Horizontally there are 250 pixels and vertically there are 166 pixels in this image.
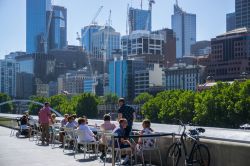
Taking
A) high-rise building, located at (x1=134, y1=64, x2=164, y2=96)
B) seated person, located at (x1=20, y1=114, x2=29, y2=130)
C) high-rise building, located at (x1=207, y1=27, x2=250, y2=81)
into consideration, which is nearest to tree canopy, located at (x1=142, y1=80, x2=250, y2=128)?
seated person, located at (x1=20, y1=114, x2=29, y2=130)

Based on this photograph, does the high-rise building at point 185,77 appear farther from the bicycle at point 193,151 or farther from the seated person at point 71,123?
the bicycle at point 193,151

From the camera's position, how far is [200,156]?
10.0 meters

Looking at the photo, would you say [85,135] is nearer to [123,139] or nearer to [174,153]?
[123,139]

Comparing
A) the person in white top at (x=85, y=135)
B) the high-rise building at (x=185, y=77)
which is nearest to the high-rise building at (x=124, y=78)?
the high-rise building at (x=185, y=77)

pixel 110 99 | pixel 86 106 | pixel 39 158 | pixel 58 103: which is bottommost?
pixel 58 103

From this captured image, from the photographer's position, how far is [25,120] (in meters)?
Answer: 24.1

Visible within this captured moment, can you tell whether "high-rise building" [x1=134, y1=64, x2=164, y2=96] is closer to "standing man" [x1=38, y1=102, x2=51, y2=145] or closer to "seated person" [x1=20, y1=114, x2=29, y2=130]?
"seated person" [x1=20, y1=114, x2=29, y2=130]

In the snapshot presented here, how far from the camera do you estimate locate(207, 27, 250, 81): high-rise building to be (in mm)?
149500

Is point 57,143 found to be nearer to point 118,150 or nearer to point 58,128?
point 58,128

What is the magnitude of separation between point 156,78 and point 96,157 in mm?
168770

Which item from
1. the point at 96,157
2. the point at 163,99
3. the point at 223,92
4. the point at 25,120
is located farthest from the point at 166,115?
the point at 96,157

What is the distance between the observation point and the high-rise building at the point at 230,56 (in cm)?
14950

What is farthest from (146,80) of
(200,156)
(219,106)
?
(200,156)

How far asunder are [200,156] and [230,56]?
497ft
